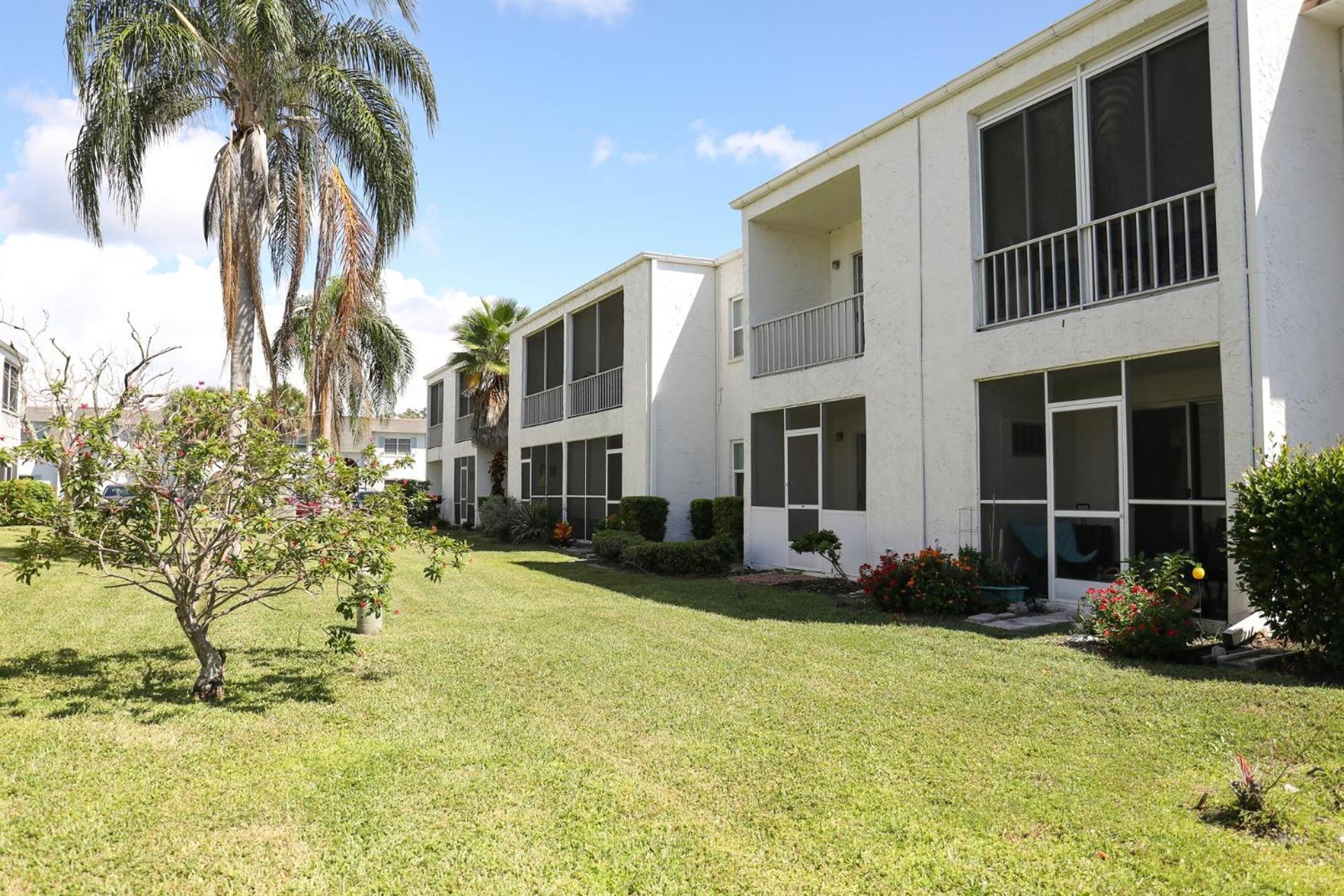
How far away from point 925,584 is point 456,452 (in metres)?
26.3

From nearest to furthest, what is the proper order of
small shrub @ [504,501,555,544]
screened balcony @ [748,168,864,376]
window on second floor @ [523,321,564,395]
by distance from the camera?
screened balcony @ [748,168,864,376] < small shrub @ [504,501,555,544] < window on second floor @ [523,321,564,395]

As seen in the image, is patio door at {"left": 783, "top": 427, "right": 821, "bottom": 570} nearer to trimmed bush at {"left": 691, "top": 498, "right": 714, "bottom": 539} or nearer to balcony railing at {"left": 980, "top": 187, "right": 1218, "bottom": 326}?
trimmed bush at {"left": 691, "top": 498, "right": 714, "bottom": 539}

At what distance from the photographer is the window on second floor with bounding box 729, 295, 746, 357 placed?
18.7 metres

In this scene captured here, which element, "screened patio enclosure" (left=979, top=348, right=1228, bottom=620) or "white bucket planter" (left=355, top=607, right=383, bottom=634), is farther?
"white bucket planter" (left=355, top=607, right=383, bottom=634)

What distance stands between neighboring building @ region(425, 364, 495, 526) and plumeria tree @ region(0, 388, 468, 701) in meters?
23.8

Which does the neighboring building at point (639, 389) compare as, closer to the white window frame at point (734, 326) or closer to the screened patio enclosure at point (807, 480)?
the white window frame at point (734, 326)

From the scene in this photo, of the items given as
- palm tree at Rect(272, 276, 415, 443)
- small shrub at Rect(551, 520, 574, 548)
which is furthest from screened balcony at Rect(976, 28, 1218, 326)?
palm tree at Rect(272, 276, 415, 443)

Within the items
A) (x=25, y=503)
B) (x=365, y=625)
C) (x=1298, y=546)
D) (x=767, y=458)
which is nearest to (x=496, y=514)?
(x=767, y=458)

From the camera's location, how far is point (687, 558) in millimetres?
14750

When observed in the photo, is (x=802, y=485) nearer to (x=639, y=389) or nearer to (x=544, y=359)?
(x=639, y=389)

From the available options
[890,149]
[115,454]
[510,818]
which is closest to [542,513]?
[890,149]

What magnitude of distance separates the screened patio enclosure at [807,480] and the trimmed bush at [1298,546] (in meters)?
6.07

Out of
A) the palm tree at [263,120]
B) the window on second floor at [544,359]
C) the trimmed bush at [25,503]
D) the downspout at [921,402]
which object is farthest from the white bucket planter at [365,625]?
the window on second floor at [544,359]

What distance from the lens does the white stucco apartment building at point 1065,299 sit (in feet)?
27.4
